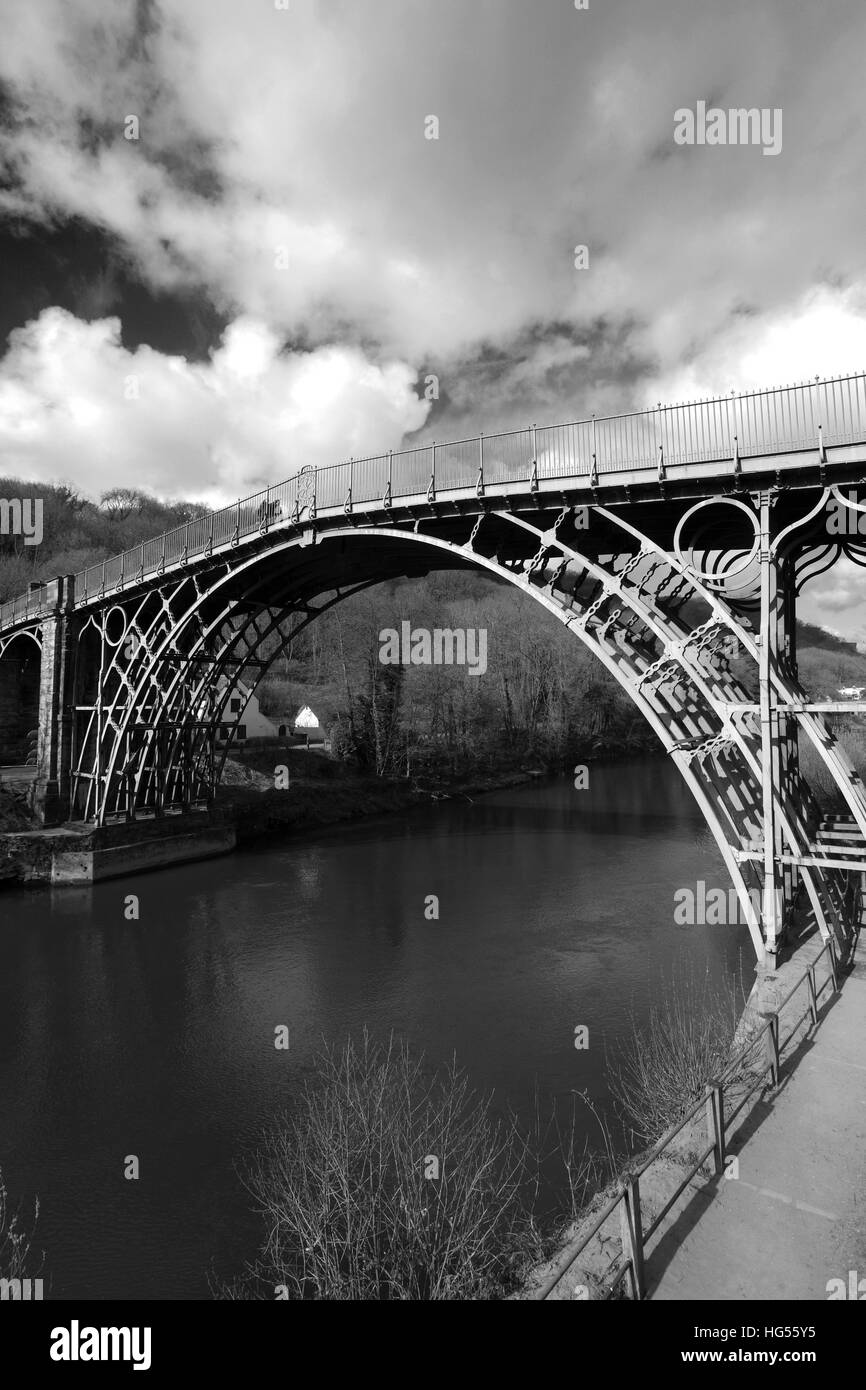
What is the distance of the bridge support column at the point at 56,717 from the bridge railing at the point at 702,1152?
2745 cm

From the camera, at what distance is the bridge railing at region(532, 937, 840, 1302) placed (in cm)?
477

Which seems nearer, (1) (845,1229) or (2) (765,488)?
(1) (845,1229)

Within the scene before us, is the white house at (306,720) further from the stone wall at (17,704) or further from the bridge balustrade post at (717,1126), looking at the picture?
the bridge balustrade post at (717,1126)

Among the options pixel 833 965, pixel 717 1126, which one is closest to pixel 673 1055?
pixel 833 965

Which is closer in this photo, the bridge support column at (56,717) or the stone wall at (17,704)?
the bridge support column at (56,717)

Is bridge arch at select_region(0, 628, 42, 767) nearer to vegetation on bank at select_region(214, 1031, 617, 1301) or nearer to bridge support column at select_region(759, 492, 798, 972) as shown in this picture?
vegetation on bank at select_region(214, 1031, 617, 1301)

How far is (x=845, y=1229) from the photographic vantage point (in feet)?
18.0

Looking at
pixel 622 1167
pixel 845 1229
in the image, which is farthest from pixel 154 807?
pixel 845 1229

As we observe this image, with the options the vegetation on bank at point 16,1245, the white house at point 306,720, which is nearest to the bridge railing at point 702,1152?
the vegetation on bank at point 16,1245

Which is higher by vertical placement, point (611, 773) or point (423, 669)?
point (423, 669)

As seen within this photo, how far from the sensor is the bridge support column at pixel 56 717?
2852 centimetres
